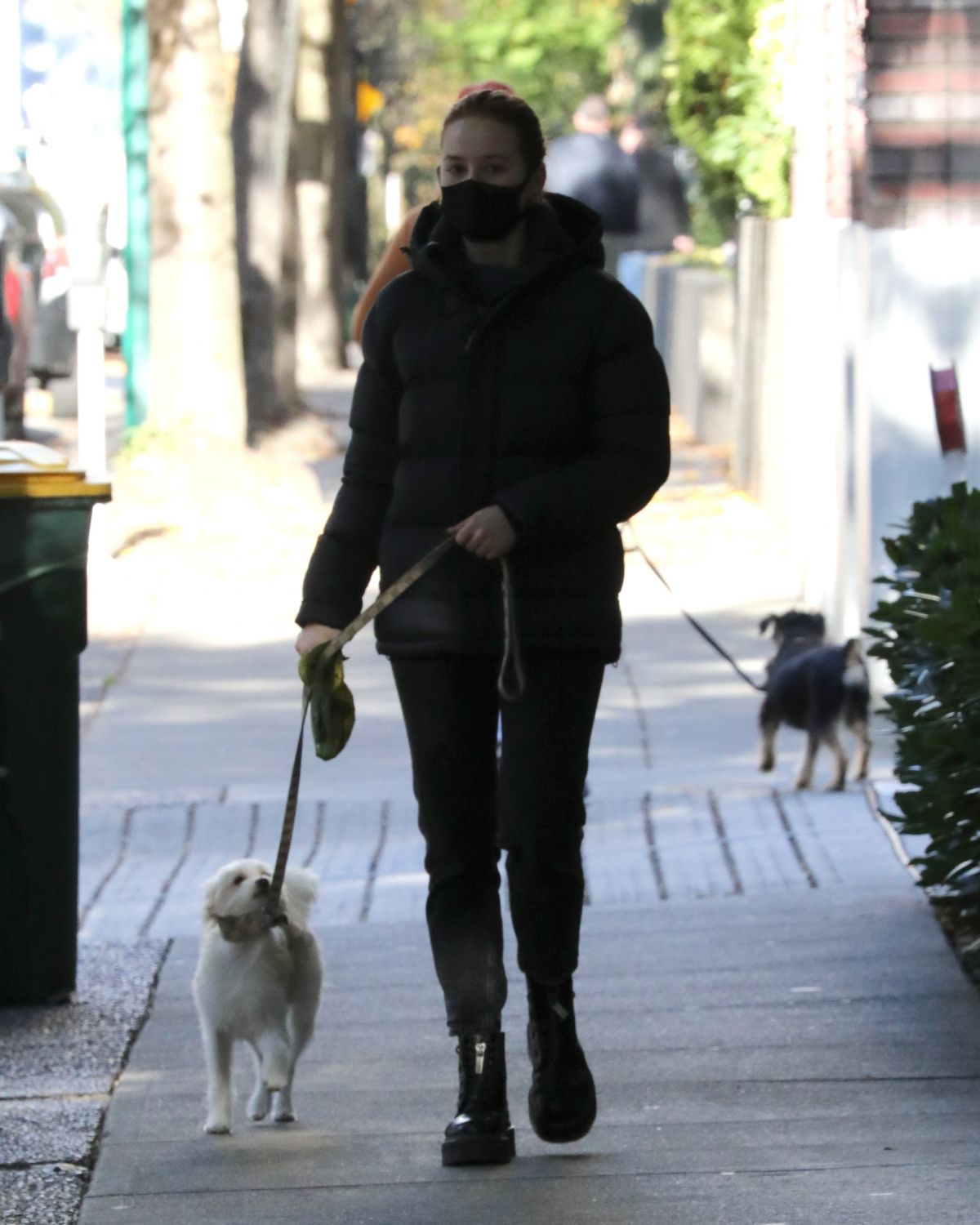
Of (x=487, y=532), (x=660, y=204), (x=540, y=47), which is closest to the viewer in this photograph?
(x=487, y=532)

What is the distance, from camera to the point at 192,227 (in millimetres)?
16250

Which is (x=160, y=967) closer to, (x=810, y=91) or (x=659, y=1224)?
(x=659, y=1224)

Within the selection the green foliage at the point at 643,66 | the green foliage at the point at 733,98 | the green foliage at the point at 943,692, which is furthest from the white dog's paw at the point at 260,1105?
the green foliage at the point at 643,66

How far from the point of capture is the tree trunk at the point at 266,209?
20906mm

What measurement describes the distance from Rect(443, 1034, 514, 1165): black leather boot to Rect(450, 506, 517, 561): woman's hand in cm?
92

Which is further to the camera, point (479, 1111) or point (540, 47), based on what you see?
Answer: point (540, 47)

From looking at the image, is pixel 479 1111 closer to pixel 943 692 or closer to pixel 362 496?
pixel 362 496

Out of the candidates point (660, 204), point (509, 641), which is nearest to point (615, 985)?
point (509, 641)

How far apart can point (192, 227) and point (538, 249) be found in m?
12.0

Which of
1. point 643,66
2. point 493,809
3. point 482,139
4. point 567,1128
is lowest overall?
point 567,1128

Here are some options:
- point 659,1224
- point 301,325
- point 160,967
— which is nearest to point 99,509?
point 160,967

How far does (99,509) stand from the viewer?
14258 millimetres

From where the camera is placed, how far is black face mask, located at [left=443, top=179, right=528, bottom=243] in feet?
14.5

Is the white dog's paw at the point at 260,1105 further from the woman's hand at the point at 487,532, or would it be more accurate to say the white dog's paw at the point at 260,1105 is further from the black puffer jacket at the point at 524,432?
the woman's hand at the point at 487,532
